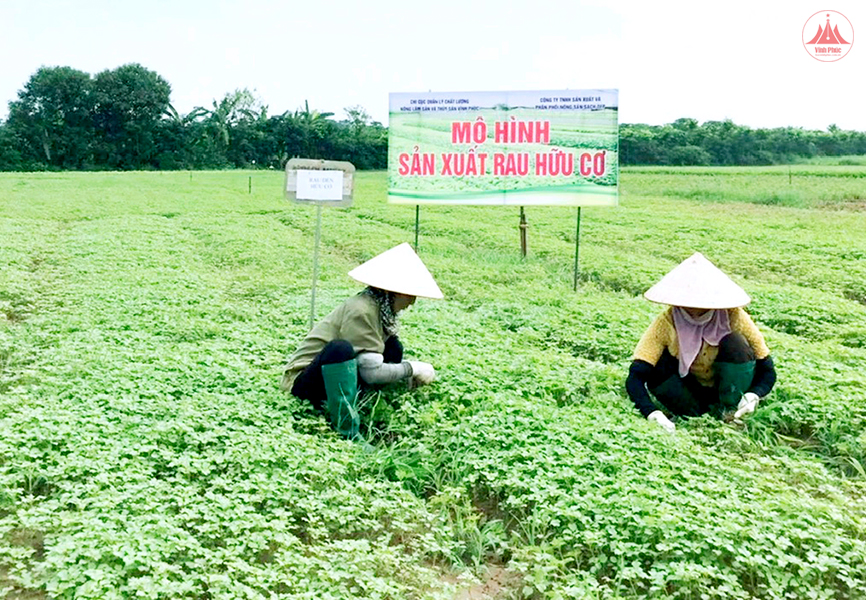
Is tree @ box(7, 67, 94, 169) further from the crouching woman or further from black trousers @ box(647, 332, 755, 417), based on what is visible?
black trousers @ box(647, 332, 755, 417)

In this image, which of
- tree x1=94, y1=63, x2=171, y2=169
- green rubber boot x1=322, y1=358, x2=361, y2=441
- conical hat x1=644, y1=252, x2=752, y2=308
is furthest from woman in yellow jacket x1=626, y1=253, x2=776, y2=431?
tree x1=94, y1=63, x2=171, y2=169

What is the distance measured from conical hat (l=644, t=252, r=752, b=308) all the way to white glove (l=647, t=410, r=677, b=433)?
74 cm

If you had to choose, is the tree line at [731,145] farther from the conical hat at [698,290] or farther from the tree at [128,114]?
the conical hat at [698,290]

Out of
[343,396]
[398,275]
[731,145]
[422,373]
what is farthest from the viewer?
[731,145]

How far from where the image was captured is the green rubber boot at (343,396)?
5531mm

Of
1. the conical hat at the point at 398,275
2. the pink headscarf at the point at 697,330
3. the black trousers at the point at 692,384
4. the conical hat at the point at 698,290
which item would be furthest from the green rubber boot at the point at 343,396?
the pink headscarf at the point at 697,330

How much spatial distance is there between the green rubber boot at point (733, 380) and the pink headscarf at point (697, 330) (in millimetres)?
187

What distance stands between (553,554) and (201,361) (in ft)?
12.2

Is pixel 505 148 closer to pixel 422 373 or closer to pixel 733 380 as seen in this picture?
pixel 422 373

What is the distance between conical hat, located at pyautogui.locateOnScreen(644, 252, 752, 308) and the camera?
5742 millimetres

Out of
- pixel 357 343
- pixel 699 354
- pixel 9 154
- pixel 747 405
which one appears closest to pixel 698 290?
pixel 699 354

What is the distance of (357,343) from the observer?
5.72 m

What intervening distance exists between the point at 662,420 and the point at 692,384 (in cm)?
56

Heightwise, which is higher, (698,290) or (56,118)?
(56,118)
